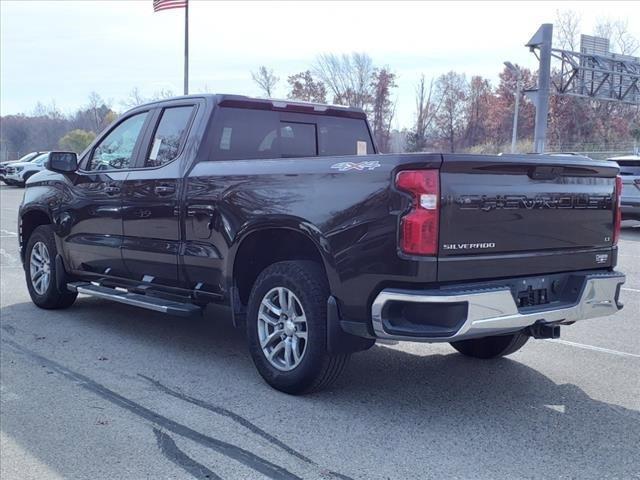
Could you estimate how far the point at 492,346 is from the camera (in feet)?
17.9

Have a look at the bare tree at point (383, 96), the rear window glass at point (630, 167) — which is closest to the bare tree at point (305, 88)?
the bare tree at point (383, 96)

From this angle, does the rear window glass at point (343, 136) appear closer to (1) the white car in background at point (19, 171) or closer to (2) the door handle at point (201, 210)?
(2) the door handle at point (201, 210)

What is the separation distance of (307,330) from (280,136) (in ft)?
7.18

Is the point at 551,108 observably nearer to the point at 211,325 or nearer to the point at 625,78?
the point at 625,78

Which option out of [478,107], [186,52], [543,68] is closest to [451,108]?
[478,107]

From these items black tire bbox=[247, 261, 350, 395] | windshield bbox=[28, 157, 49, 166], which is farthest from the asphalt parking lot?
windshield bbox=[28, 157, 49, 166]

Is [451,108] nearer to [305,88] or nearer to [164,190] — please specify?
[305,88]

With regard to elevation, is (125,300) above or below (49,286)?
above

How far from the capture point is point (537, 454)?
374 centimetres

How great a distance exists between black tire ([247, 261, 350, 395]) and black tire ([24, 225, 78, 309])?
3.32 metres

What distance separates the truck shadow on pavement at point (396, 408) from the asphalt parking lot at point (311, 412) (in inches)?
0.5

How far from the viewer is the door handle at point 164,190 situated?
5486mm

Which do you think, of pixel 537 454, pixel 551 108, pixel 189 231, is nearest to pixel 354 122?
pixel 189 231

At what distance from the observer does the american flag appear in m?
22.3
